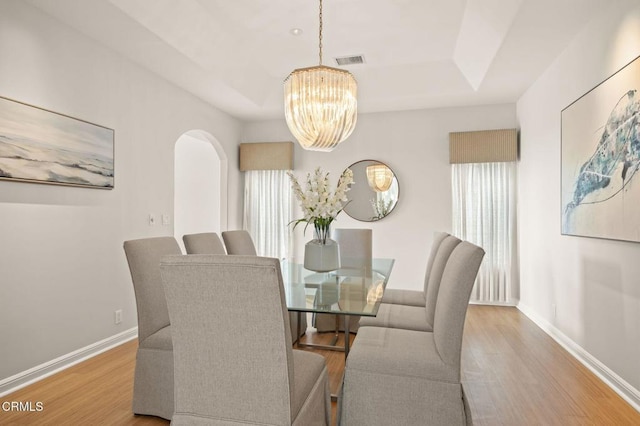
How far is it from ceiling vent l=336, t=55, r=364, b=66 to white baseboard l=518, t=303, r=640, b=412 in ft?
11.1

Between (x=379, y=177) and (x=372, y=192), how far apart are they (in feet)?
0.74

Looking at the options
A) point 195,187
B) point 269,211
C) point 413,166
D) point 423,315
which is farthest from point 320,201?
point 195,187

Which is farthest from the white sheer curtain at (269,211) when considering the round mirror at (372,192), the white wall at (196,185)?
the round mirror at (372,192)

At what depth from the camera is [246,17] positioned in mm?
3377

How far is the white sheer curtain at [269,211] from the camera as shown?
5.45 metres

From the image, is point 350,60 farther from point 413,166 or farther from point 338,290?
point 338,290

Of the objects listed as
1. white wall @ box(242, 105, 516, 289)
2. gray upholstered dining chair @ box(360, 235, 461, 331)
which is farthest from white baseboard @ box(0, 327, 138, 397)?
white wall @ box(242, 105, 516, 289)

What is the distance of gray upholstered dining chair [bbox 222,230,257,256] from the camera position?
9.93 ft

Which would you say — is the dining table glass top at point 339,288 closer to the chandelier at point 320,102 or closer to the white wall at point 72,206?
the chandelier at point 320,102

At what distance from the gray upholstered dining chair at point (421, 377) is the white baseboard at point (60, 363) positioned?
7.14 feet

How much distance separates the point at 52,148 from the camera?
270 cm

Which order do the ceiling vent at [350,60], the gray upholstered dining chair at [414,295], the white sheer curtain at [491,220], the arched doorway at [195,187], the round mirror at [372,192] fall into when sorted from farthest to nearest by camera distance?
the arched doorway at [195,187]
the round mirror at [372,192]
the white sheer curtain at [491,220]
the ceiling vent at [350,60]
the gray upholstered dining chair at [414,295]

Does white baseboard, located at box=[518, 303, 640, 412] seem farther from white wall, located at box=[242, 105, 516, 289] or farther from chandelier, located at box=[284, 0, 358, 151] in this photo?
chandelier, located at box=[284, 0, 358, 151]

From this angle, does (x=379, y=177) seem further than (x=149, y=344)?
Yes
